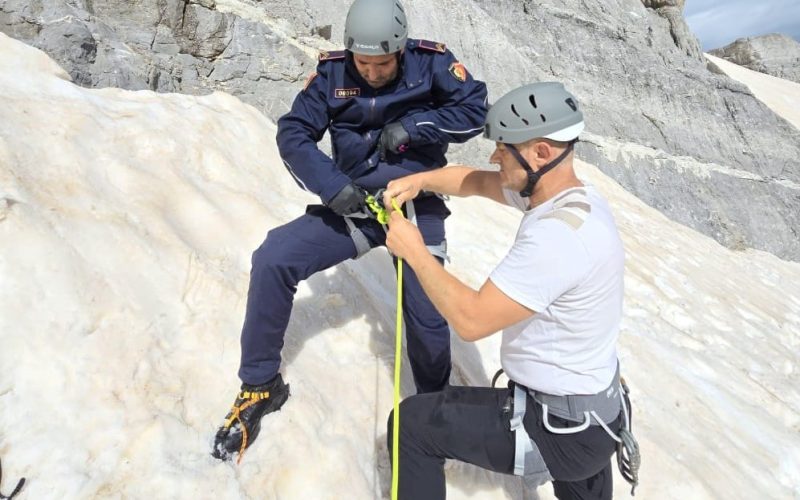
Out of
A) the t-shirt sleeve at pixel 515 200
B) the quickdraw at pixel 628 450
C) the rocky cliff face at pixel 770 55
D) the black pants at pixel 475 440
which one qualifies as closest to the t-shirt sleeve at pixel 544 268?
→ the black pants at pixel 475 440

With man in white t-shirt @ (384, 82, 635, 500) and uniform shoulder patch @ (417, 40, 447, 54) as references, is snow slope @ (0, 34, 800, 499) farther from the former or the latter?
uniform shoulder patch @ (417, 40, 447, 54)

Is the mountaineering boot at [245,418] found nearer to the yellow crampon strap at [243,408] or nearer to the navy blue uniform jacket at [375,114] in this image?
the yellow crampon strap at [243,408]

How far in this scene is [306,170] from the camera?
12.0ft

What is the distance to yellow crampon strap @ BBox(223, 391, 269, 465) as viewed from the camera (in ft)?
11.1

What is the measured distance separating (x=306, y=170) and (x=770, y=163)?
18618mm

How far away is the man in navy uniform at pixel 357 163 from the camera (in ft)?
11.5

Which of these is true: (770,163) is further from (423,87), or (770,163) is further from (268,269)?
(268,269)

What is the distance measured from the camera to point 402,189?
12.1 ft

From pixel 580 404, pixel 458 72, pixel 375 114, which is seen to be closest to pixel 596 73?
pixel 458 72

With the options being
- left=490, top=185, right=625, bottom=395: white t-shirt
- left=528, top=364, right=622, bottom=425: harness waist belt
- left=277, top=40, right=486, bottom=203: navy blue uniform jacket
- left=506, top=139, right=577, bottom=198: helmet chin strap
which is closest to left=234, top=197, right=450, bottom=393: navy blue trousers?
left=277, top=40, right=486, bottom=203: navy blue uniform jacket

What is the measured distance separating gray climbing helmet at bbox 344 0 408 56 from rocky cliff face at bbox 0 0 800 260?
18.1 feet

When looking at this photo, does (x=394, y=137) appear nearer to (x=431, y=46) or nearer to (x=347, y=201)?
(x=347, y=201)

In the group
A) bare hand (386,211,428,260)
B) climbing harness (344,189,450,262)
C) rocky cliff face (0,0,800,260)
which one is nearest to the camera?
bare hand (386,211,428,260)

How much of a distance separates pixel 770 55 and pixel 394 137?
4796 centimetres
